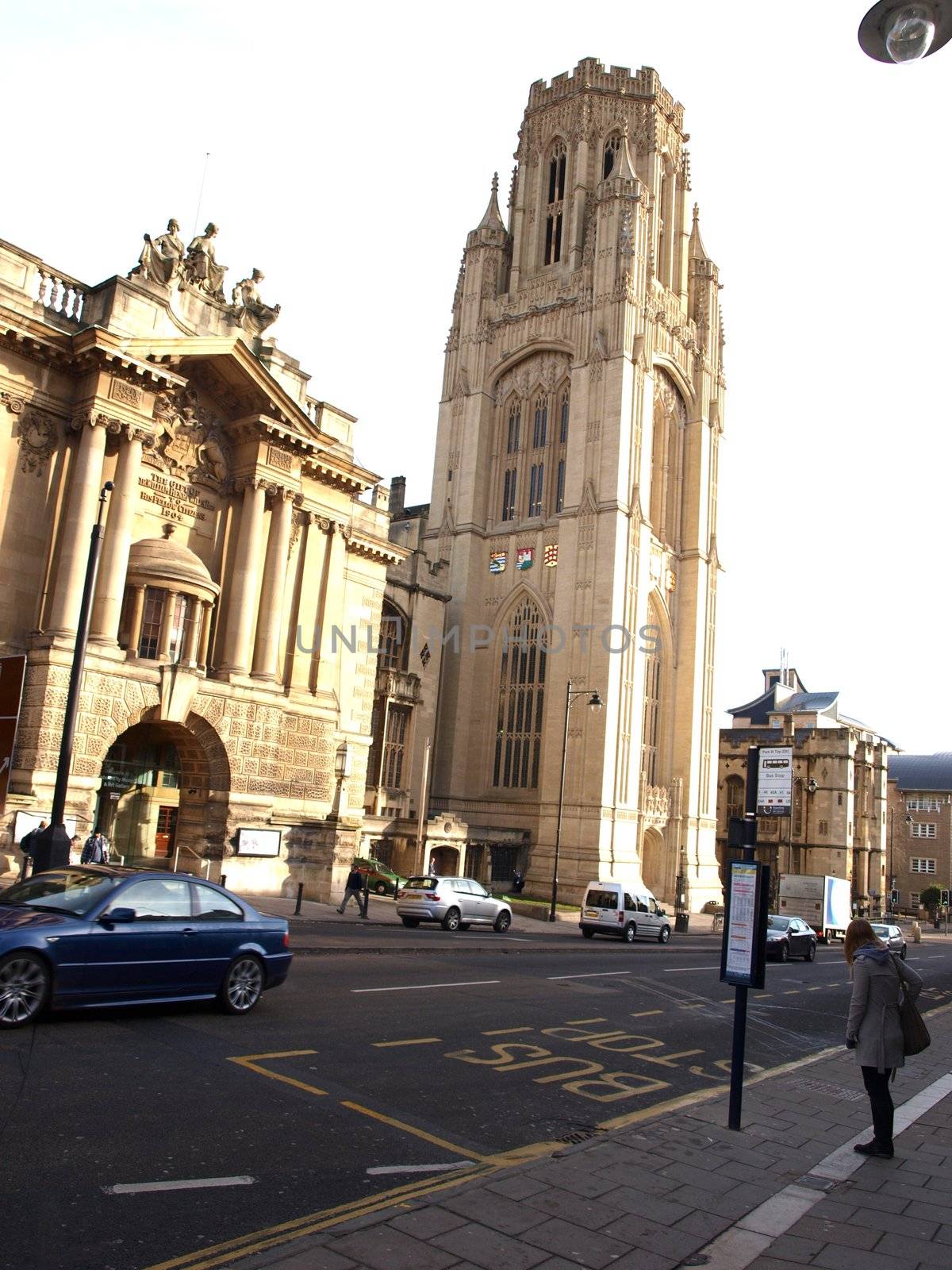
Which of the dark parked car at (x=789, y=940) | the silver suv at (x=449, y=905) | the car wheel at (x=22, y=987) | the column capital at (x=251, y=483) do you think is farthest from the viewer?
the column capital at (x=251, y=483)

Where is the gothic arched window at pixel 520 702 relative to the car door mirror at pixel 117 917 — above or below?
above

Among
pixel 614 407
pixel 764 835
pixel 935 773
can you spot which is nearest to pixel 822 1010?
pixel 614 407

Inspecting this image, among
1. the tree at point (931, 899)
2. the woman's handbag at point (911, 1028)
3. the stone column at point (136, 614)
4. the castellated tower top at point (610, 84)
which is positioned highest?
the castellated tower top at point (610, 84)

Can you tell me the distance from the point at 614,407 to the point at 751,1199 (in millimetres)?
45587

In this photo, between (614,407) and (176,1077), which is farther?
(614,407)

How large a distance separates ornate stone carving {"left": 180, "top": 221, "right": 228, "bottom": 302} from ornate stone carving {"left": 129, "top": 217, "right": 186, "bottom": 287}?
0.55 metres

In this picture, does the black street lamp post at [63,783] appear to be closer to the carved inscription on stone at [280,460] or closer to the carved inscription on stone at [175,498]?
the carved inscription on stone at [175,498]

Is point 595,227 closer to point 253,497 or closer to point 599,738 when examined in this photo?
point 599,738

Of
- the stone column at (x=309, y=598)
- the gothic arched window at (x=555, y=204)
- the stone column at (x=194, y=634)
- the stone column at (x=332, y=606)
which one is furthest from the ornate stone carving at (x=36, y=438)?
the gothic arched window at (x=555, y=204)

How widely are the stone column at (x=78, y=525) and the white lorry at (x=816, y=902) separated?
3604cm

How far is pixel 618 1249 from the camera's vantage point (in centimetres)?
502

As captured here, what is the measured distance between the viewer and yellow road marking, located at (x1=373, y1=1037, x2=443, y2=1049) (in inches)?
380

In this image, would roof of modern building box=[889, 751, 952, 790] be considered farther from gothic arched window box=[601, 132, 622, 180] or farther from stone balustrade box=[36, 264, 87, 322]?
stone balustrade box=[36, 264, 87, 322]

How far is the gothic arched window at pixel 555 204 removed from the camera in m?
56.6
